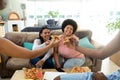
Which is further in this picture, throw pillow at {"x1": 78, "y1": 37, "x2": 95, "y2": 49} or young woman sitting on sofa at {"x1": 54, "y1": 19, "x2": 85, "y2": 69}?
throw pillow at {"x1": 78, "y1": 37, "x2": 95, "y2": 49}

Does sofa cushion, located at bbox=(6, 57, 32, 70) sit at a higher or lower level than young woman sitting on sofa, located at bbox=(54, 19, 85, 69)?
lower

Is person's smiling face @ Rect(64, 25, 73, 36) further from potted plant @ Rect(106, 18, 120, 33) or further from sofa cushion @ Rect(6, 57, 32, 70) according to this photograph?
potted plant @ Rect(106, 18, 120, 33)

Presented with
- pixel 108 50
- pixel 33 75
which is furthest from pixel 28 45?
pixel 108 50

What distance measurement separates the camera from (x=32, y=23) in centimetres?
623

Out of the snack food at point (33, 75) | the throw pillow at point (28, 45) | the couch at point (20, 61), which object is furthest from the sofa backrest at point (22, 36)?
the snack food at point (33, 75)

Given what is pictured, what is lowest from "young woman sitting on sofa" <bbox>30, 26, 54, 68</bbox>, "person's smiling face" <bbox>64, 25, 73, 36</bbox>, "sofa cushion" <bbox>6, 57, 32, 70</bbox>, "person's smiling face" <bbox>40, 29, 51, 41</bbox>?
"sofa cushion" <bbox>6, 57, 32, 70</bbox>

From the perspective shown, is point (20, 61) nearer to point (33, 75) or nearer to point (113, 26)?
point (33, 75)

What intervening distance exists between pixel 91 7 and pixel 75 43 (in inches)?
179

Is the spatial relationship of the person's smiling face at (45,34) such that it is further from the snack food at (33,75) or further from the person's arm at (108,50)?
the person's arm at (108,50)

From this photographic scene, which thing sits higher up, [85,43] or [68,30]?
[68,30]

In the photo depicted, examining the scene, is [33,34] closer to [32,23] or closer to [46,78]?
[46,78]

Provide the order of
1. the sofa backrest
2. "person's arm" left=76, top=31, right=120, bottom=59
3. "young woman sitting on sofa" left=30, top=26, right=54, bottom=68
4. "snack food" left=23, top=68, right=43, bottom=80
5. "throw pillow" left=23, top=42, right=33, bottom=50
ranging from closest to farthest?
"person's arm" left=76, top=31, right=120, bottom=59 < "snack food" left=23, top=68, right=43, bottom=80 < "young woman sitting on sofa" left=30, top=26, right=54, bottom=68 < "throw pillow" left=23, top=42, right=33, bottom=50 < the sofa backrest

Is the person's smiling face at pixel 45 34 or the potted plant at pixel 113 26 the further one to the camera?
the potted plant at pixel 113 26

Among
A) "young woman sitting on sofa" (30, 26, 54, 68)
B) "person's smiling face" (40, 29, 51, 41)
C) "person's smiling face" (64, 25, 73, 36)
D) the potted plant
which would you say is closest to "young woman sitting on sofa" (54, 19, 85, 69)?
"person's smiling face" (64, 25, 73, 36)
